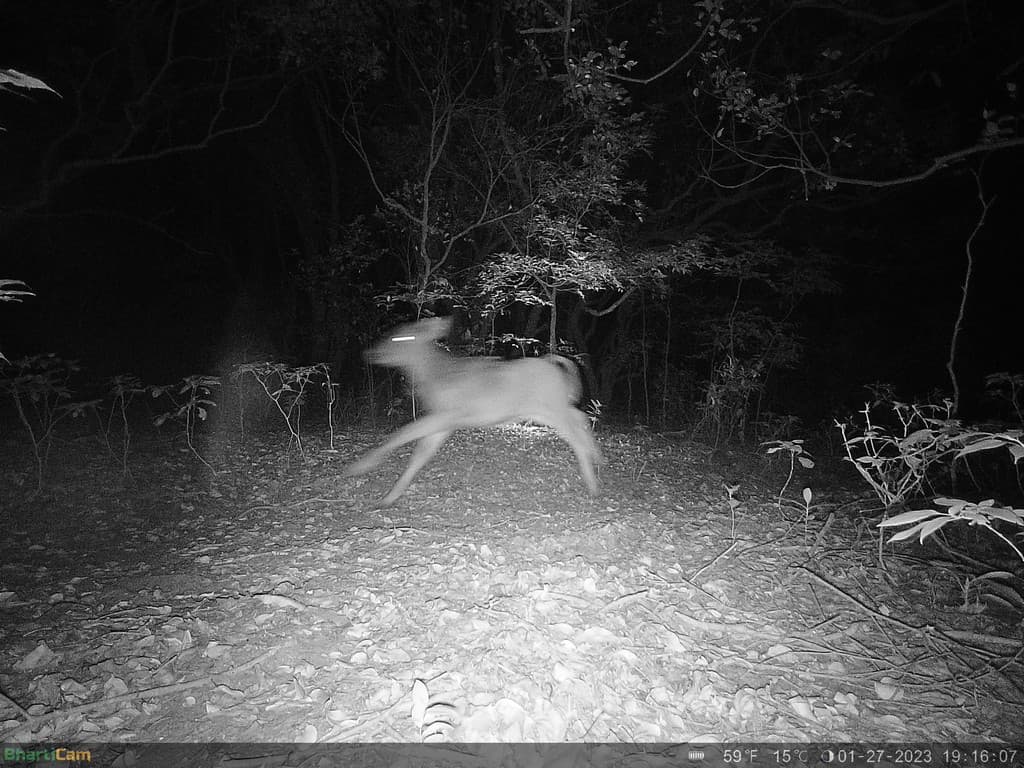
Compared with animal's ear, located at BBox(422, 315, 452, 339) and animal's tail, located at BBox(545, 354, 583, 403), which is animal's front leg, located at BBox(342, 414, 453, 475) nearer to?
animal's ear, located at BBox(422, 315, 452, 339)

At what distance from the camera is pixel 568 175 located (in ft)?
26.1

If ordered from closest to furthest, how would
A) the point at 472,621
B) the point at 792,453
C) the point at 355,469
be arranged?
the point at 472,621
the point at 792,453
the point at 355,469

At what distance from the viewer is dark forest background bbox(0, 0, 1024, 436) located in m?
6.17

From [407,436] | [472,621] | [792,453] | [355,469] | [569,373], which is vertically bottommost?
[472,621]

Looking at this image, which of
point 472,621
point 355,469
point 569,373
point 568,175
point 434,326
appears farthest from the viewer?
point 568,175

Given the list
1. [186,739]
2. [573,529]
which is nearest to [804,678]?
[573,529]

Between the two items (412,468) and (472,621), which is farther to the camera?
(412,468)

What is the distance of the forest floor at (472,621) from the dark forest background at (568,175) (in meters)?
3.23

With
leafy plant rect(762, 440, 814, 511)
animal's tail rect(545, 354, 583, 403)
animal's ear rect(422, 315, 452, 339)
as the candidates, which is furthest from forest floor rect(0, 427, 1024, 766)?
animal's ear rect(422, 315, 452, 339)

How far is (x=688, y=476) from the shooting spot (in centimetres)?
597

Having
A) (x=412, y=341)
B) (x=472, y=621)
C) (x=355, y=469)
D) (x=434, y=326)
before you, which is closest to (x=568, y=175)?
(x=434, y=326)

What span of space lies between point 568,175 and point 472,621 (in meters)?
6.71

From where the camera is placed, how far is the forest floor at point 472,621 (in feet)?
7.64

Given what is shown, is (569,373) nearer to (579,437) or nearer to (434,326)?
(579,437)
